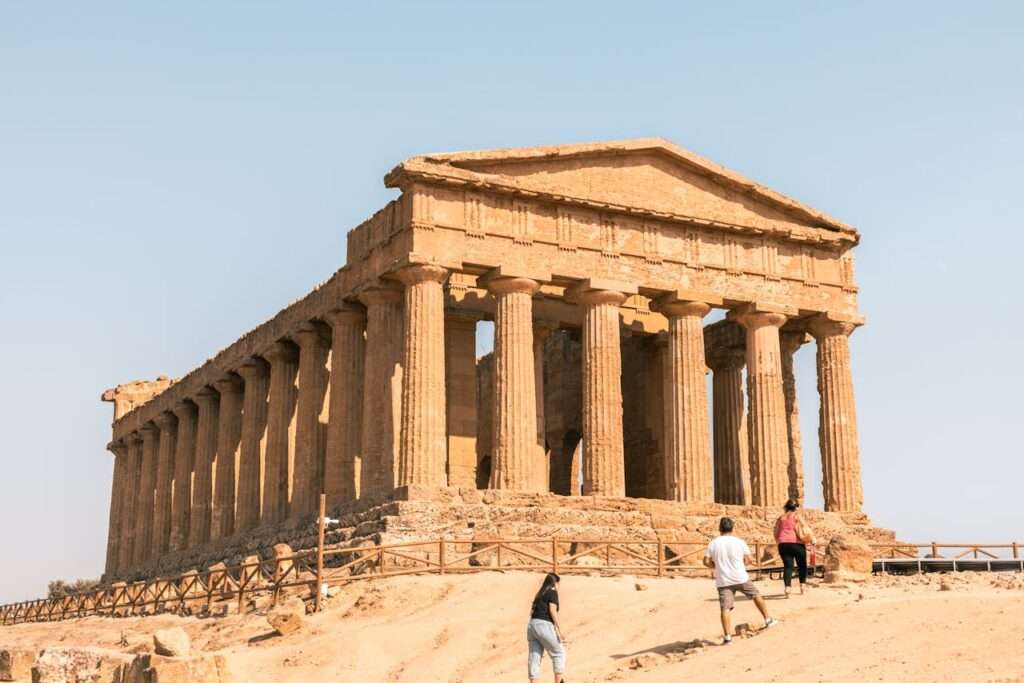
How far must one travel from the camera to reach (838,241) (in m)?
44.1

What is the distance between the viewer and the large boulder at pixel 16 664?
27078mm

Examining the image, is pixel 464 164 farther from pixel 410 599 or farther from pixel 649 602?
pixel 649 602

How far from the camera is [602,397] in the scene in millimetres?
39281

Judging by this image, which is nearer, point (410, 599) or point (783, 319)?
point (410, 599)

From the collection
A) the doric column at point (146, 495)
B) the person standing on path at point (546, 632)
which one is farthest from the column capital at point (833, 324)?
the doric column at point (146, 495)

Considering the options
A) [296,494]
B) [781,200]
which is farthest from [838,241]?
[296,494]

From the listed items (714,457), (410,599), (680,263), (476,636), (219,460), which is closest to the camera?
(476,636)

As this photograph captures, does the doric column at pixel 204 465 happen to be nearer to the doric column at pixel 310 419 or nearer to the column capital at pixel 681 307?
the doric column at pixel 310 419

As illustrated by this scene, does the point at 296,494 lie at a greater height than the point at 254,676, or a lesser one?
greater

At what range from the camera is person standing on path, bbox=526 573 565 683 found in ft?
60.7

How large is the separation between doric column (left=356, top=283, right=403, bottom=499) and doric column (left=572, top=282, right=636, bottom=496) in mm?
5226

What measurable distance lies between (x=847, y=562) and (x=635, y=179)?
19172mm

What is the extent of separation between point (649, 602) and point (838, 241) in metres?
22.8

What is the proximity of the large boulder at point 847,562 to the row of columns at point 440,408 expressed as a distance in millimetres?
13231
